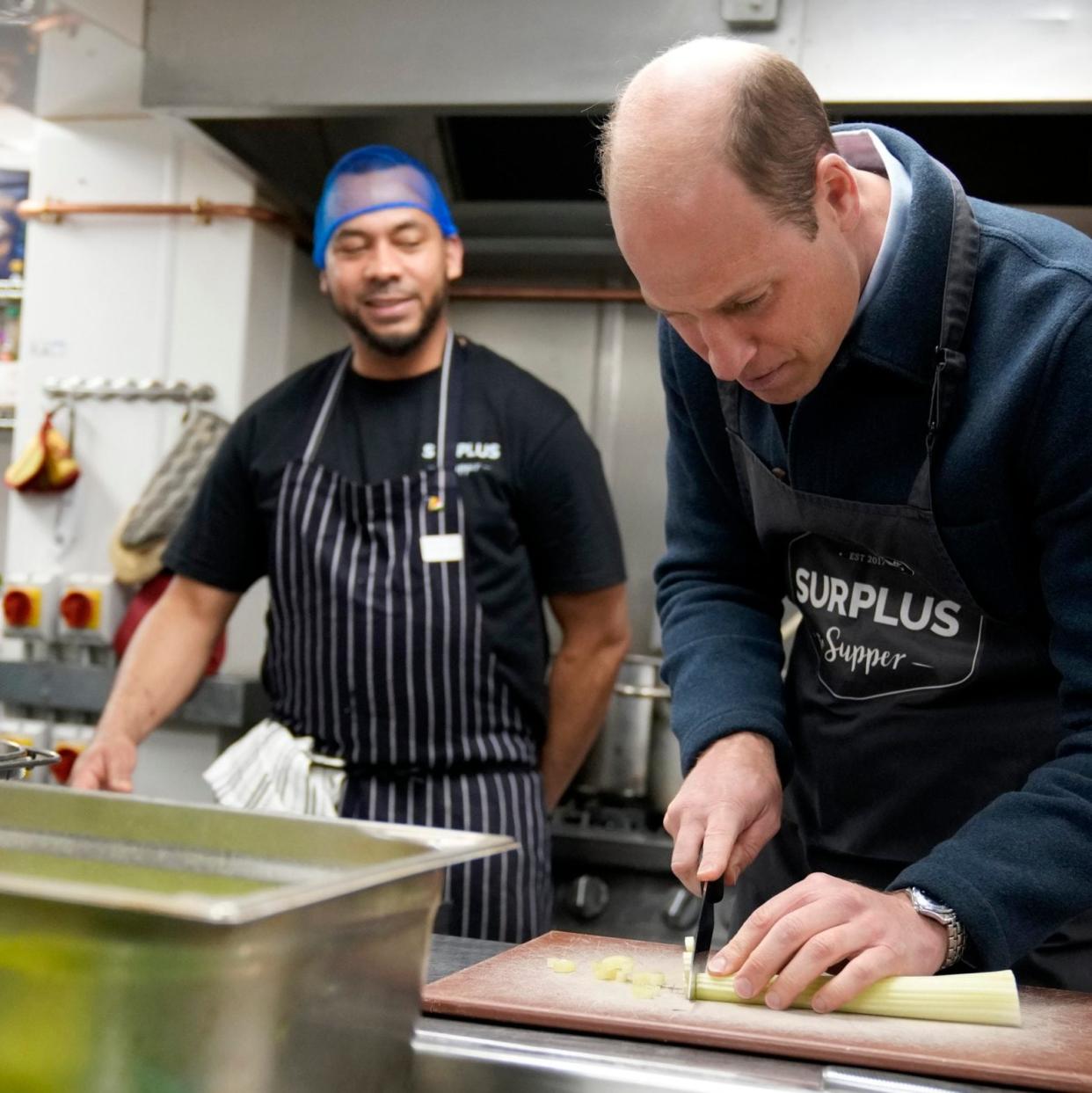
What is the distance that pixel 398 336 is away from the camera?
2162 millimetres

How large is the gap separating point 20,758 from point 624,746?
1589mm

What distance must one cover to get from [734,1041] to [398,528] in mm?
1312

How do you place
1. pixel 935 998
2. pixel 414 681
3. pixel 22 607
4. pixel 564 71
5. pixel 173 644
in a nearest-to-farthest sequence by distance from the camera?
pixel 935 998 < pixel 414 681 < pixel 564 71 < pixel 173 644 < pixel 22 607

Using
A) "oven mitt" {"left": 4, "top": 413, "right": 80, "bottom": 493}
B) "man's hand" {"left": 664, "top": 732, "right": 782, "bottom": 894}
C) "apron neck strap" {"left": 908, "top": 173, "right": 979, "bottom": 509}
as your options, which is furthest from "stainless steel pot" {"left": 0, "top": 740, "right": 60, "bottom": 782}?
"oven mitt" {"left": 4, "top": 413, "right": 80, "bottom": 493}

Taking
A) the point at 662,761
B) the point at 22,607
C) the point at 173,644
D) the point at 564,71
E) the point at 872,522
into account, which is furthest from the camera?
the point at 22,607

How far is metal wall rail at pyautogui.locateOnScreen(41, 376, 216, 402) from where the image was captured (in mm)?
2754

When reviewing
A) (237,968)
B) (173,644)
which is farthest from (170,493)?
(237,968)

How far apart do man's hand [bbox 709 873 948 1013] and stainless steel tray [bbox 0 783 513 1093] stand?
0.82ft

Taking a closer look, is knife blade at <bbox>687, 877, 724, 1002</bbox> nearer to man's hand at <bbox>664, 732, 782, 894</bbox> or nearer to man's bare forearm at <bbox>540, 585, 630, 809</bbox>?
man's hand at <bbox>664, 732, 782, 894</bbox>

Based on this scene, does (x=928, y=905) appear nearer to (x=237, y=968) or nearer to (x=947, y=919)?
(x=947, y=919)

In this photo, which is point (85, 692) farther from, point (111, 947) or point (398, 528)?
point (111, 947)

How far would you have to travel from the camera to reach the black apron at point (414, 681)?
2.01 m

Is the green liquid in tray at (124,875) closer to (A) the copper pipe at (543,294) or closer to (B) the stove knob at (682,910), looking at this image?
(B) the stove knob at (682,910)

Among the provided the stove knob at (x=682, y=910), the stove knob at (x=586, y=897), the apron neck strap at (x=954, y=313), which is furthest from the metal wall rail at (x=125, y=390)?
the apron neck strap at (x=954, y=313)
